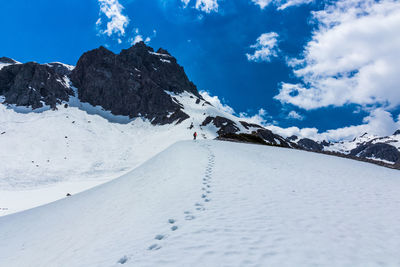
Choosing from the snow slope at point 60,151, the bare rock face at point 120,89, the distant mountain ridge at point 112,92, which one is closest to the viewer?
the snow slope at point 60,151

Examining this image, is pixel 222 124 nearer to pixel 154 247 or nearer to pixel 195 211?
pixel 195 211

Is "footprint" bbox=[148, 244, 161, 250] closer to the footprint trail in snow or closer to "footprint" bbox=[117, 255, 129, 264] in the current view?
the footprint trail in snow

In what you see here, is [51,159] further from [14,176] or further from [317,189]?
[317,189]

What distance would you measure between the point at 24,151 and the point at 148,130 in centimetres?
4878

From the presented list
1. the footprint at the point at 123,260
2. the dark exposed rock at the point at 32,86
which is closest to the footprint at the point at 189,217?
the footprint at the point at 123,260

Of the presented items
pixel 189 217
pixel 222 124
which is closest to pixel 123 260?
pixel 189 217

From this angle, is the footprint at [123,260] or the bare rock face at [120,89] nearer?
the footprint at [123,260]

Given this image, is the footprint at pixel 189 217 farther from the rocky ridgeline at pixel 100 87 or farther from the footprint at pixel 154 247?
the rocky ridgeline at pixel 100 87

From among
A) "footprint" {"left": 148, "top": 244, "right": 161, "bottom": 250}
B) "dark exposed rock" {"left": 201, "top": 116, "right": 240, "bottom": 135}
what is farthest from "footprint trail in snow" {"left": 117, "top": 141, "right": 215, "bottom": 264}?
"dark exposed rock" {"left": 201, "top": 116, "right": 240, "bottom": 135}

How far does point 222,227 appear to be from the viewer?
5891 millimetres

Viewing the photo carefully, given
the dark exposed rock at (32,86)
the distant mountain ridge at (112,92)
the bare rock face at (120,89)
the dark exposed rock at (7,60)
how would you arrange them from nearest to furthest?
the distant mountain ridge at (112,92), the dark exposed rock at (32,86), the bare rock face at (120,89), the dark exposed rock at (7,60)

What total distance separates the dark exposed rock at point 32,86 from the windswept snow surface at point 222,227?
110 m

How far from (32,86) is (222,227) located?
138917 millimetres

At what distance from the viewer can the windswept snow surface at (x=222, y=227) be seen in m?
4.57
